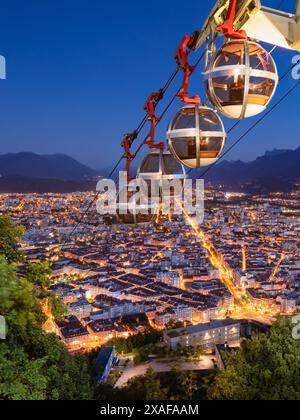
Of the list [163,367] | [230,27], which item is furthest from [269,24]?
[163,367]

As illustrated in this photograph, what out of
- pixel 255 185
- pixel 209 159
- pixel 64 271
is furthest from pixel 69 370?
pixel 255 185

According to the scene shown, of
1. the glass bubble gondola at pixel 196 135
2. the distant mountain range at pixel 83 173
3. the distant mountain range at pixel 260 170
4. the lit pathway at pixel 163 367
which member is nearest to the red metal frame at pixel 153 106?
the glass bubble gondola at pixel 196 135

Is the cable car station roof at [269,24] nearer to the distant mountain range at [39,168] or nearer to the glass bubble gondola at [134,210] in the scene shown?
the glass bubble gondola at [134,210]

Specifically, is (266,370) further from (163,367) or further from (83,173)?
(83,173)

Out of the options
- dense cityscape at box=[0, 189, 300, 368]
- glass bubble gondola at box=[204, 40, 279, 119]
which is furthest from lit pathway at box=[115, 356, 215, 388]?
glass bubble gondola at box=[204, 40, 279, 119]

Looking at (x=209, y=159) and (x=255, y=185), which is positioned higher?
(x=255, y=185)

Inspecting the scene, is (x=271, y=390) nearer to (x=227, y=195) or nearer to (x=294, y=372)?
(x=294, y=372)
